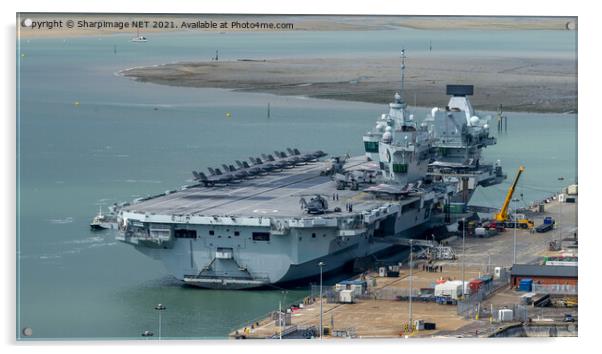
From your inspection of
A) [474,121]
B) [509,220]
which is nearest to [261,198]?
[509,220]

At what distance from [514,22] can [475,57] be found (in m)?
19.0

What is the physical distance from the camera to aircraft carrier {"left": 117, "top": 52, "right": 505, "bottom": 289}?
242 ft

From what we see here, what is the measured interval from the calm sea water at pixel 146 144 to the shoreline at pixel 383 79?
1.16m

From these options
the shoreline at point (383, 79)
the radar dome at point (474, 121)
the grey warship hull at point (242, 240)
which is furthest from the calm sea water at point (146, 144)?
the radar dome at point (474, 121)

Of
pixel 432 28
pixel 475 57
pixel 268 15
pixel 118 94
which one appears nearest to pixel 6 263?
pixel 268 15

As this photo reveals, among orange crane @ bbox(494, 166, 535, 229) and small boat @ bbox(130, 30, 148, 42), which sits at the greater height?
small boat @ bbox(130, 30, 148, 42)

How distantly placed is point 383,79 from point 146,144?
18642mm

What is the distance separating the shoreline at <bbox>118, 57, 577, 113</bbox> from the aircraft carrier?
5.26 ft

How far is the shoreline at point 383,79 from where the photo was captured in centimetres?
8056

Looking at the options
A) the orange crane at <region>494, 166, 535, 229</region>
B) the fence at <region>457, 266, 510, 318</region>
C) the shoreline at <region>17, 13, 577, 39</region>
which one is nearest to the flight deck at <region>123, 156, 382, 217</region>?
the orange crane at <region>494, 166, 535, 229</region>

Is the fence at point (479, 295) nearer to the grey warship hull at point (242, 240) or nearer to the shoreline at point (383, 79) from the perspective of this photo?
the grey warship hull at point (242, 240)

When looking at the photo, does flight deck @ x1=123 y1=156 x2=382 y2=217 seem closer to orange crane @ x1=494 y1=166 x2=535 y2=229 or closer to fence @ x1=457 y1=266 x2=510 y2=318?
orange crane @ x1=494 y1=166 x2=535 y2=229

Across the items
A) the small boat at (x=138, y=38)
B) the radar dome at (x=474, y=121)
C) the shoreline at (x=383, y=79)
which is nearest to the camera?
the small boat at (x=138, y=38)

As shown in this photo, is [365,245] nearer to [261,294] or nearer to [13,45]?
[261,294]
